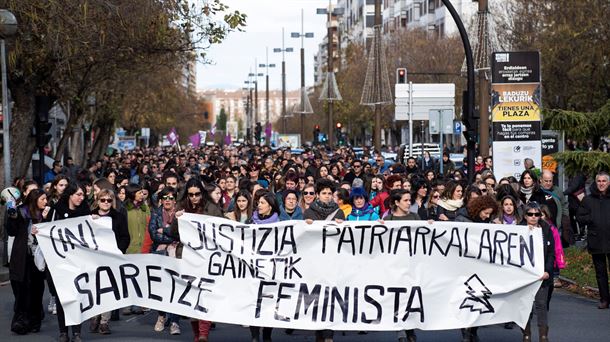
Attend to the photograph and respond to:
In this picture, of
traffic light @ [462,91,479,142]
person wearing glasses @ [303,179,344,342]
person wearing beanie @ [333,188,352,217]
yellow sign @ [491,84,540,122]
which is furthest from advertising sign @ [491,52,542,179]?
person wearing glasses @ [303,179,344,342]

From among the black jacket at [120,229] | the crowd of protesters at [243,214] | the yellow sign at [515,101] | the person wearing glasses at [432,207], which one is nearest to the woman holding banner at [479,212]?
the crowd of protesters at [243,214]

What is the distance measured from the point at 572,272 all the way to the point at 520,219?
617 cm

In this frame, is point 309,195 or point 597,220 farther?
point 597,220

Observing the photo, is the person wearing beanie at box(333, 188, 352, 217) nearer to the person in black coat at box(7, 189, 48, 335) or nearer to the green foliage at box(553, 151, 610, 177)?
the person in black coat at box(7, 189, 48, 335)

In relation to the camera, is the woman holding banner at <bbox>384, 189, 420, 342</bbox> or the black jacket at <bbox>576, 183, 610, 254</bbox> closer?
the woman holding banner at <bbox>384, 189, 420, 342</bbox>

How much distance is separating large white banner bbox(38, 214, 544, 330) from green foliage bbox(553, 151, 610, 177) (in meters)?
7.85

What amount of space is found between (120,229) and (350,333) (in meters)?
2.55

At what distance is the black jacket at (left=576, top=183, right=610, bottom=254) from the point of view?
14766 mm

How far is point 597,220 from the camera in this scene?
14828 mm

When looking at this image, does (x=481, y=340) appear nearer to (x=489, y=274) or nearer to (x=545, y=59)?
(x=489, y=274)

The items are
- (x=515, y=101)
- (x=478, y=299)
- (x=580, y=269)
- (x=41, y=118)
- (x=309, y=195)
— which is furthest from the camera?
(x=515, y=101)

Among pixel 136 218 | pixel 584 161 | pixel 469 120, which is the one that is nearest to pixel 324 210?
pixel 136 218

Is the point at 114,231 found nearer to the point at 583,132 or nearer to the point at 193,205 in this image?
the point at 193,205

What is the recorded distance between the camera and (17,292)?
1338 cm
